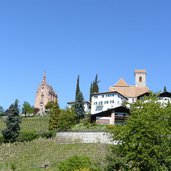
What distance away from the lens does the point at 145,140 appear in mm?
30922

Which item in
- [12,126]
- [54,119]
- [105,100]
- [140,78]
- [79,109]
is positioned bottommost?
[12,126]

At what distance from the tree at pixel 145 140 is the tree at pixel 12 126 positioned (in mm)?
36022

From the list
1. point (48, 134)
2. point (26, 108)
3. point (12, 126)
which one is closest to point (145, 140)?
point (48, 134)

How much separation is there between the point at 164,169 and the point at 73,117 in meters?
49.3

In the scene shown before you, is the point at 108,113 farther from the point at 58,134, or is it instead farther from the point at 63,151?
the point at 63,151

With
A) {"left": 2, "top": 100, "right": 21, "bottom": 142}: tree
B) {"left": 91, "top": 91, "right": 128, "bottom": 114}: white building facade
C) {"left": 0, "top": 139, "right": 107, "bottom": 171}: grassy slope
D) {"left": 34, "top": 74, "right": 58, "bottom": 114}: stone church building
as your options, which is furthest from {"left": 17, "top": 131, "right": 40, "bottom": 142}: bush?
{"left": 34, "top": 74, "right": 58, "bottom": 114}: stone church building

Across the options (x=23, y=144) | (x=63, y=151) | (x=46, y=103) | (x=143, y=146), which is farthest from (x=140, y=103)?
(x=46, y=103)

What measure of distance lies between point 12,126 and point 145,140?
41.1m

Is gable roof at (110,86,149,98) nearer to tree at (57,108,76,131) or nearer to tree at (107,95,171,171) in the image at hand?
tree at (57,108,76,131)

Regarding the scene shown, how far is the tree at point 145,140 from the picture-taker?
30.5 meters

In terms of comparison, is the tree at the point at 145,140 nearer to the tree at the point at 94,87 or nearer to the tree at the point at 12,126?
the tree at the point at 12,126

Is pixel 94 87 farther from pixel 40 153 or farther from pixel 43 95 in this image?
pixel 40 153

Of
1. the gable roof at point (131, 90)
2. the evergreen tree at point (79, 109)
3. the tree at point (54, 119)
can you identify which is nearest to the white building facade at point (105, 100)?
the evergreen tree at point (79, 109)

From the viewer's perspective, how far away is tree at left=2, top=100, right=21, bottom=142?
67.5 m
